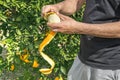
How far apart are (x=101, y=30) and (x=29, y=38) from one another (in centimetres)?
124

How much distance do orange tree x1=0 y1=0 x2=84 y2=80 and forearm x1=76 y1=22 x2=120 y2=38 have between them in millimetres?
1032

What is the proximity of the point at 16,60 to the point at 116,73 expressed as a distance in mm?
1234

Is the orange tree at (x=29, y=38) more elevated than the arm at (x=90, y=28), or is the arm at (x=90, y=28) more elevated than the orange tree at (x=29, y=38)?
the arm at (x=90, y=28)

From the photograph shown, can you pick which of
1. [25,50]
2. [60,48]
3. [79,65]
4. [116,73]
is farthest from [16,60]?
[116,73]

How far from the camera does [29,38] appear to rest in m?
3.46

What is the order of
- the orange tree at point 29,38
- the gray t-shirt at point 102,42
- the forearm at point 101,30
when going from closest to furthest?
the forearm at point 101,30
the gray t-shirt at point 102,42
the orange tree at point 29,38

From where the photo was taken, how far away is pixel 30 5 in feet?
11.1

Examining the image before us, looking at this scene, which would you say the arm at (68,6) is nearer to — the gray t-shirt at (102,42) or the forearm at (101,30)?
the gray t-shirt at (102,42)

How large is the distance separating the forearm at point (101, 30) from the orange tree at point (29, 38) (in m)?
1.03

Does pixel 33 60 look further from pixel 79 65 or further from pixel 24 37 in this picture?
pixel 79 65

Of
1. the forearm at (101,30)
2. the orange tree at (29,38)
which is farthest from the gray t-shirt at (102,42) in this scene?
the orange tree at (29,38)

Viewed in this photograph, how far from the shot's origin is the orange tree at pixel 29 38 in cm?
338

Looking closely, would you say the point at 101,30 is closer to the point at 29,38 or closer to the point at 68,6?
the point at 68,6

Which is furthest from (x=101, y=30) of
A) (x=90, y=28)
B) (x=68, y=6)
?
(x=68, y=6)
